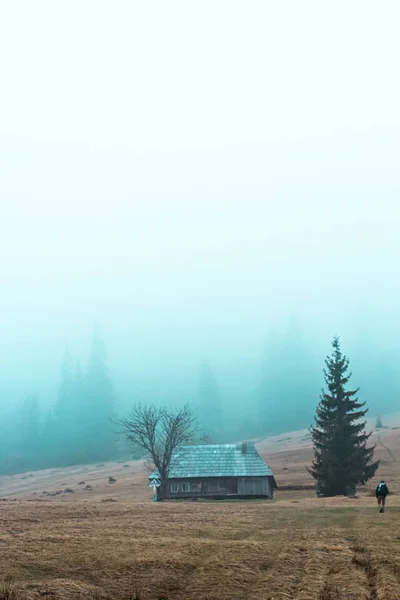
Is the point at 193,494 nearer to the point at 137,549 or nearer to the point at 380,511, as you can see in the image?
the point at 380,511

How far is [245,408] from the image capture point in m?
182

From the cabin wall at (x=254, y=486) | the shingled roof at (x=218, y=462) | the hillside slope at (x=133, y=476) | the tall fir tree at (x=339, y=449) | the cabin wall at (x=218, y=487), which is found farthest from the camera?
the hillside slope at (x=133, y=476)

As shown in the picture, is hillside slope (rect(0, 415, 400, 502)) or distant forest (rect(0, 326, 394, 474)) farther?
distant forest (rect(0, 326, 394, 474))

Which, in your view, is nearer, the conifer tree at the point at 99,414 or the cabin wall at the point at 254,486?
the cabin wall at the point at 254,486

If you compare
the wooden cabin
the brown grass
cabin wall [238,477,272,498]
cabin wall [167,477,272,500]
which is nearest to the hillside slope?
cabin wall [167,477,272,500]

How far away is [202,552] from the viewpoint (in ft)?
73.6

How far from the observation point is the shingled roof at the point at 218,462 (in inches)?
2501

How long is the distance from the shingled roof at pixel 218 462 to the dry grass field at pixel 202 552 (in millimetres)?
24686

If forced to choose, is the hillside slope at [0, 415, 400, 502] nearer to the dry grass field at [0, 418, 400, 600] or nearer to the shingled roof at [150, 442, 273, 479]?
the shingled roof at [150, 442, 273, 479]

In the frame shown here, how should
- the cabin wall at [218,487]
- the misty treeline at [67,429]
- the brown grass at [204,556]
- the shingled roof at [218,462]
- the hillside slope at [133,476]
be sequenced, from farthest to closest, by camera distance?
the misty treeline at [67,429] → the hillside slope at [133,476] → the shingled roof at [218,462] → the cabin wall at [218,487] → the brown grass at [204,556]

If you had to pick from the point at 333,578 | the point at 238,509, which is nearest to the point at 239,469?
the point at 238,509

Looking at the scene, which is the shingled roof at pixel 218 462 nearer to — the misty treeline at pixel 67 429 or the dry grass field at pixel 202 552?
the dry grass field at pixel 202 552

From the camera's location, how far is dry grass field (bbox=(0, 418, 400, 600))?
17500mm

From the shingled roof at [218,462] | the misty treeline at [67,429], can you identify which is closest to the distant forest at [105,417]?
the misty treeline at [67,429]
